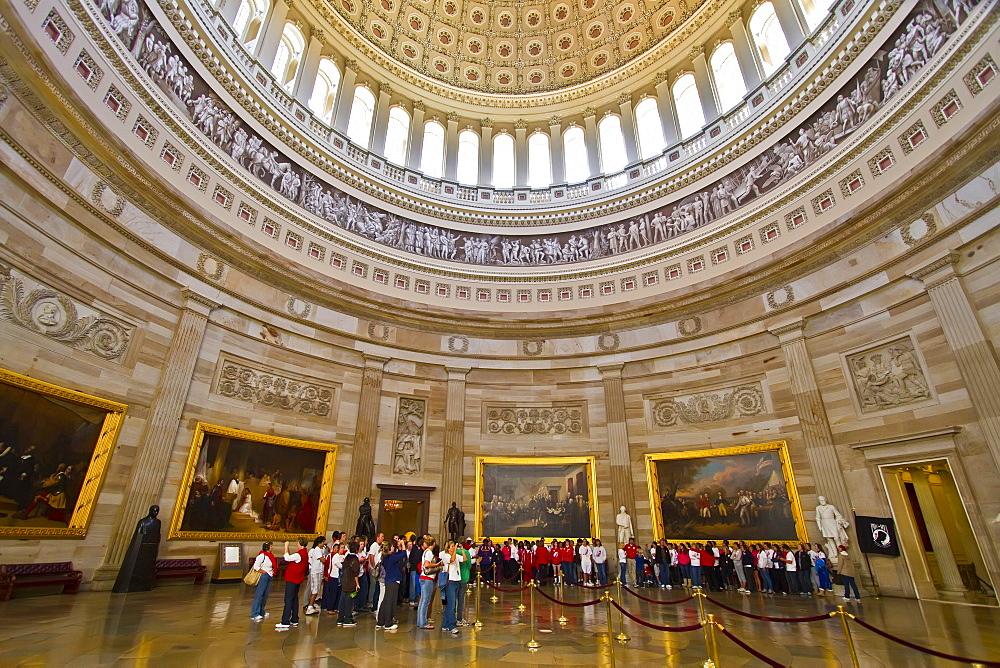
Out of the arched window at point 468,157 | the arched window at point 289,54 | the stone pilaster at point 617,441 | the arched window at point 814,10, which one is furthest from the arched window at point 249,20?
the arched window at point 814,10

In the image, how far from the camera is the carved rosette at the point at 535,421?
744 inches

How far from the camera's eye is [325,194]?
64.1 ft

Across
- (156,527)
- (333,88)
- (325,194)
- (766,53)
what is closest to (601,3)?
(766,53)

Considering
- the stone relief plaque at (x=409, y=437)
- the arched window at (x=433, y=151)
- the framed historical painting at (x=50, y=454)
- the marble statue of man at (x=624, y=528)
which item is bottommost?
the marble statue of man at (x=624, y=528)

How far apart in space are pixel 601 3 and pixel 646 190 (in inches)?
502

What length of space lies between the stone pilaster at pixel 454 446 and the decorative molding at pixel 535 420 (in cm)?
115

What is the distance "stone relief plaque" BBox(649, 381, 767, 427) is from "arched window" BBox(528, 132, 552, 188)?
12.5 meters

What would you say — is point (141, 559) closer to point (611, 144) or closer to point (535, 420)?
point (535, 420)

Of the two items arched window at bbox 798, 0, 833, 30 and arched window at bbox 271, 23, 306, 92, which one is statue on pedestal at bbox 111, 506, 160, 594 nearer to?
arched window at bbox 271, 23, 306, 92

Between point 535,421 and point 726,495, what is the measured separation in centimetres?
697

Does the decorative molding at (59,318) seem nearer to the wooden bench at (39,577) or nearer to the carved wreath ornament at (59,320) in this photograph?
the carved wreath ornament at (59,320)

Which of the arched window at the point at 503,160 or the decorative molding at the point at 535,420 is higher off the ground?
the arched window at the point at 503,160

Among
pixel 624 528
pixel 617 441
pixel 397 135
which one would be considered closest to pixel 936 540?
pixel 624 528

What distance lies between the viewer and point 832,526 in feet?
42.1
